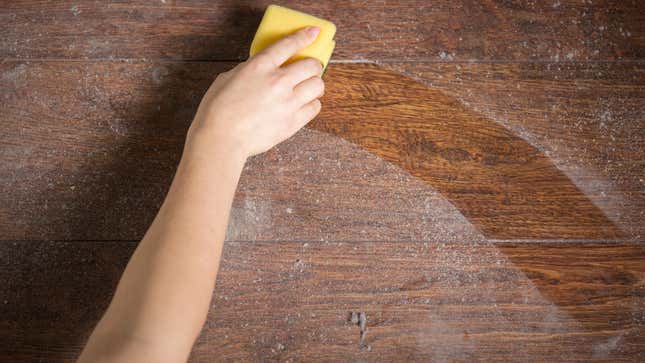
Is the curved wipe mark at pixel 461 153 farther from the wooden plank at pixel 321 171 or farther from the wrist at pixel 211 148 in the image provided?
the wrist at pixel 211 148

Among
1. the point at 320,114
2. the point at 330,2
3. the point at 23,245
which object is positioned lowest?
the point at 23,245

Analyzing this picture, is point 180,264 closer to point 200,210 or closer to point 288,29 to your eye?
point 200,210

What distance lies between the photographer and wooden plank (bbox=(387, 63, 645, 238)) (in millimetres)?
713

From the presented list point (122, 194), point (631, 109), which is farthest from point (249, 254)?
point (631, 109)

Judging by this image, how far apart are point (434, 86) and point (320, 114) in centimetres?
17

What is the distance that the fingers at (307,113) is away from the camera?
68cm

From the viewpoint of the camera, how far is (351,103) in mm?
730

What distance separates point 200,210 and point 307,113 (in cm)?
20

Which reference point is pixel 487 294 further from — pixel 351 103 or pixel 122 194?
pixel 122 194

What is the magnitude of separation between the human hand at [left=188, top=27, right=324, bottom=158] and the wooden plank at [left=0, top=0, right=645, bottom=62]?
0.33 ft


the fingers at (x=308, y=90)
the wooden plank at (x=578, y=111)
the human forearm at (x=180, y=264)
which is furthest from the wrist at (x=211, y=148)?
the wooden plank at (x=578, y=111)

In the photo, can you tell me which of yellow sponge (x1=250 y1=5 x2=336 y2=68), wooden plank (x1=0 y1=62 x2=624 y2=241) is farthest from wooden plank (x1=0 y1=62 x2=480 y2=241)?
yellow sponge (x1=250 y1=5 x2=336 y2=68)

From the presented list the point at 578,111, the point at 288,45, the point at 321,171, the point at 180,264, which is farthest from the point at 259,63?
the point at 578,111

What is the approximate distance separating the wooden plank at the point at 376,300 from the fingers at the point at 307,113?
16 centimetres
